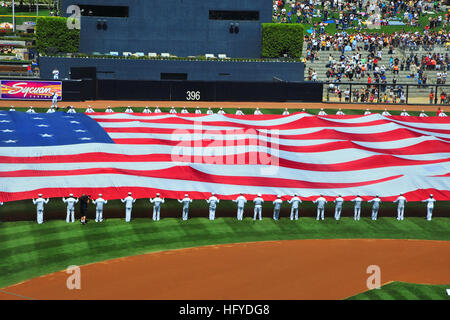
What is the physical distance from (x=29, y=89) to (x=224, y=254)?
28192mm

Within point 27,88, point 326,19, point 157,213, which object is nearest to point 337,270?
point 157,213

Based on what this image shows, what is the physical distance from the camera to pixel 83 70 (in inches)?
1944

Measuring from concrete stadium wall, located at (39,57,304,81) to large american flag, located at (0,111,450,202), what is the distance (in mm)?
16897

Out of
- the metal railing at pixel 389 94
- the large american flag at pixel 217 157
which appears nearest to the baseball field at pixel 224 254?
the large american flag at pixel 217 157

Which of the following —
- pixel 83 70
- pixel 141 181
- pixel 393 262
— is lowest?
pixel 393 262

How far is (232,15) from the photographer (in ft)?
198

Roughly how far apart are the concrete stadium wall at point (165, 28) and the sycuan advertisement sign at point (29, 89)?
12028 millimetres

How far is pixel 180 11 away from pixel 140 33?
3.87 metres

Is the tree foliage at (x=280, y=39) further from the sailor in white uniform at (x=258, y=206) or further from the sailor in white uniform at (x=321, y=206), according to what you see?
the sailor in white uniform at (x=258, y=206)

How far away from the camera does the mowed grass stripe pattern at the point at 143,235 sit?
22.6 metres

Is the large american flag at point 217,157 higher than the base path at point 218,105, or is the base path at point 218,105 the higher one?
the base path at point 218,105

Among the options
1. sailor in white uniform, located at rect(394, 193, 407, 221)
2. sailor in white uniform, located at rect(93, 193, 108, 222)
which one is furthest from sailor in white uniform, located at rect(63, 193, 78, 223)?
sailor in white uniform, located at rect(394, 193, 407, 221)

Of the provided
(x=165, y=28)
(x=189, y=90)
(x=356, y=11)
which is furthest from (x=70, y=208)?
(x=356, y=11)
